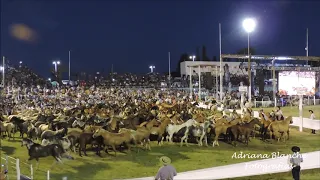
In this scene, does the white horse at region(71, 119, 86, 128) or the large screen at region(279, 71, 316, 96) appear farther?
the large screen at region(279, 71, 316, 96)

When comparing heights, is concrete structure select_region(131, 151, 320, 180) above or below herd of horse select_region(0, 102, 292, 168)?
below

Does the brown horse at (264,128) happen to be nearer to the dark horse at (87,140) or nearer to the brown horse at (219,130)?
the brown horse at (219,130)

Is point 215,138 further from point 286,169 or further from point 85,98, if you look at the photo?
point 85,98

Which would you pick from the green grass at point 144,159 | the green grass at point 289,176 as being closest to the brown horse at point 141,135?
the green grass at point 144,159

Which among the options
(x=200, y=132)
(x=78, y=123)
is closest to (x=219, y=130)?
(x=200, y=132)

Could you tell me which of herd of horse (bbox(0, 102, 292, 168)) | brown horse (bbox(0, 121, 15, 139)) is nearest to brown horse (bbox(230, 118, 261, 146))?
herd of horse (bbox(0, 102, 292, 168))

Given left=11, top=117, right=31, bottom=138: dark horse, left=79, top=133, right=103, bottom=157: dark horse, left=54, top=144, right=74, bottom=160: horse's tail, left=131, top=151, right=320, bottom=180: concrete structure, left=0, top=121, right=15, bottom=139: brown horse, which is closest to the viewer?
left=131, top=151, right=320, bottom=180: concrete structure

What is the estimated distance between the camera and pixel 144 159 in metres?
14.8

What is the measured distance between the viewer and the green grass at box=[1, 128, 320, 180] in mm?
12719

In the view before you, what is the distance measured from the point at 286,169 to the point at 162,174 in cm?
619

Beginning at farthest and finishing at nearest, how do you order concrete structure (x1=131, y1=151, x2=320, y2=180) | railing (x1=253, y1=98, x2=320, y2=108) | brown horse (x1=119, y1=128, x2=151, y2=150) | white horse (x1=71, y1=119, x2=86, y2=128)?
railing (x1=253, y1=98, x2=320, y2=108), white horse (x1=71, y1=119, x2=86, y2=128), brown horse (x1=119, y1=128, x2=151, y2=150), concrete structure (x1=131, y1=151, x2=320, y2=180)

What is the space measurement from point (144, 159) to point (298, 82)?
12.6 meters

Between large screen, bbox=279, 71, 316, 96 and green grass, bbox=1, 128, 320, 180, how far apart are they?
4688 millimetres

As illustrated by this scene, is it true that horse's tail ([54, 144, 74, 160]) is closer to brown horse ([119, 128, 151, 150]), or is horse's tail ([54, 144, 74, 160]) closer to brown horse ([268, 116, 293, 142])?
brown horse ([119, 128, 151, 150])
